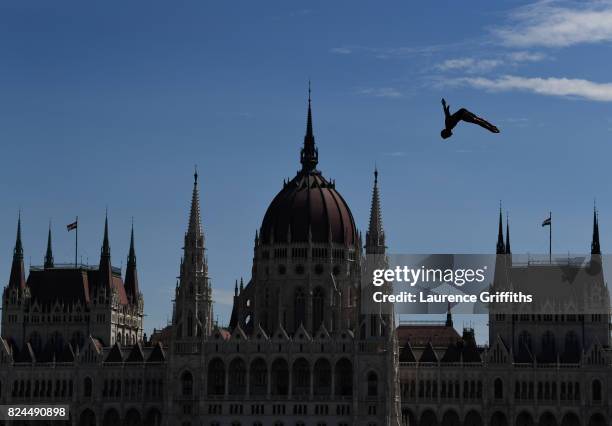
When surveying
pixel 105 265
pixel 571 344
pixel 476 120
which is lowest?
pixel 476 120

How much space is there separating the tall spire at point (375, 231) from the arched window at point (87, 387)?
33633 mm

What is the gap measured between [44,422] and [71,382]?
17.0 feet

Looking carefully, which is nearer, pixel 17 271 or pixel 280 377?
pixel 280 377

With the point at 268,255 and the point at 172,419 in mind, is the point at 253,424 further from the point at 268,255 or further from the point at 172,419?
the point at 268,255

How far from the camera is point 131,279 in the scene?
182 m

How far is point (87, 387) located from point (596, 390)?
54213 millimetres

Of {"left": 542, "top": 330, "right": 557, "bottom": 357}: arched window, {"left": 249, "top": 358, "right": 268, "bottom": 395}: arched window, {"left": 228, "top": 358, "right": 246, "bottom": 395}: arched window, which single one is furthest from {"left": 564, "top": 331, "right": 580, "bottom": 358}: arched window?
{"left": 228, "top": 358, "right": 246, "bottom": 395}: arched window

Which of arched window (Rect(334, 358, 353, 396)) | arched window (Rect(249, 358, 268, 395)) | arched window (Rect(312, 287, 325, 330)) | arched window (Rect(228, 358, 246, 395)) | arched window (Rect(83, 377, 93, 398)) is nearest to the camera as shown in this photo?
arched window (Rect(334, 358, 353, 396))

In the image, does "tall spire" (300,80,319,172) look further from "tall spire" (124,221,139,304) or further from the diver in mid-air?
the diver in mid-air

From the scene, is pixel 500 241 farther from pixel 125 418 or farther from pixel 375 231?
pixel 125 418

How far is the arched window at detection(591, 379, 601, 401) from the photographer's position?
6112 inches

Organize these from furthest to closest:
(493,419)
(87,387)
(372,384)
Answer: (87,387), (493,419), (372,384)

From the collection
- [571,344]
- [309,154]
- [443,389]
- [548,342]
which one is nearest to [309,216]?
[309,154]

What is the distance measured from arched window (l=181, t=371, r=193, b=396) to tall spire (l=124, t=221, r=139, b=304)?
2688cm
